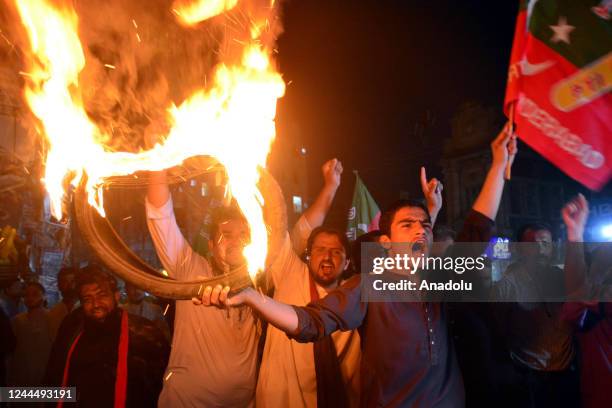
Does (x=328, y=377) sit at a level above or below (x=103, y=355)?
below

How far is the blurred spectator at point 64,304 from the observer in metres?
6.66

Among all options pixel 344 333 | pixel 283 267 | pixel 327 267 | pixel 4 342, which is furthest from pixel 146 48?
pixel 4 342

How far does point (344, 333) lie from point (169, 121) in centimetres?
220

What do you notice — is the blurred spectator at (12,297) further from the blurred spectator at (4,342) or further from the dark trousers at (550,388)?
the dark trousers at (550,388)

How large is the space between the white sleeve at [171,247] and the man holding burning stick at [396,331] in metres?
1.21

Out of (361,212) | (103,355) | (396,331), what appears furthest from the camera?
(361,212)

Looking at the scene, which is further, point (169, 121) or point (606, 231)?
point (606, 231)

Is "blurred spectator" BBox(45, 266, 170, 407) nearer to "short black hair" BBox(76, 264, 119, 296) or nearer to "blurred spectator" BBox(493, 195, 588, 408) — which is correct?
"short black hair" BBox(76, 264, 119, 296)

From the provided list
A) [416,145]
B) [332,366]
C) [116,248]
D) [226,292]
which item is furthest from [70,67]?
[416,145]

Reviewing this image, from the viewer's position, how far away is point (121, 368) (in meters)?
4.10

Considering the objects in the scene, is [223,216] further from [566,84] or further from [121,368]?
[566,84]

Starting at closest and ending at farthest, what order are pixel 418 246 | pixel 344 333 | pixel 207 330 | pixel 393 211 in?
pixel 418 246 < pixel 393 211 < pixel 207 330 < pixel 344 333

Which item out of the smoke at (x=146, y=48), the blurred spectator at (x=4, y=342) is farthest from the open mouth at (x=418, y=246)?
the blurred spectator at (x=4, y=342)

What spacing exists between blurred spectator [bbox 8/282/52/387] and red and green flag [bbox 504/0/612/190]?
6716 mm
